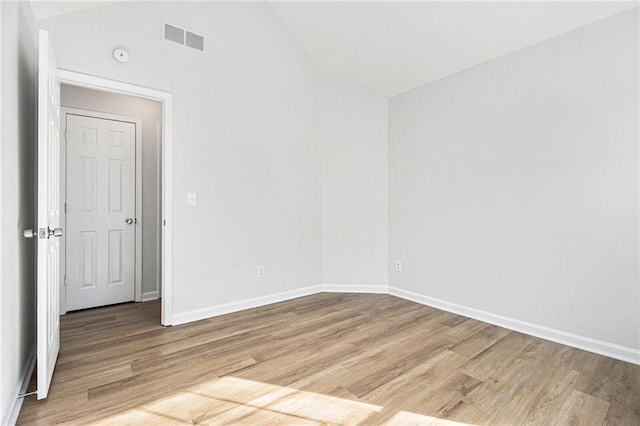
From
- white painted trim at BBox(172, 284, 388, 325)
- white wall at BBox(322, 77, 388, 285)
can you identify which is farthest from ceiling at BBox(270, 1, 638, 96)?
white painted trim at BBox(172, 284, 388, 325)

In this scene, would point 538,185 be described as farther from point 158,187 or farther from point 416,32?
point 158,187

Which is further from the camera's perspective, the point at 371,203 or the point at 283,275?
the point at 371,203

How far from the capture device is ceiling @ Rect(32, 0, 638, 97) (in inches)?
93.7

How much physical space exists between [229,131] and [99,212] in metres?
1.66

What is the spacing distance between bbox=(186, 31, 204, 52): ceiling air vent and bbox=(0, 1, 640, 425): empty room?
28 millimetres

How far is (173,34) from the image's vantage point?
9.25 ft

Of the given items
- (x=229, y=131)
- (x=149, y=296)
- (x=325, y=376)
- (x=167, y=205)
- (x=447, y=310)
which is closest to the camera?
(x=325, y=376)

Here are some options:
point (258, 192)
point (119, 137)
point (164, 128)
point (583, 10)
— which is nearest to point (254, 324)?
point (258, 192)

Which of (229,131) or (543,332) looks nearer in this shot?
(543,332)

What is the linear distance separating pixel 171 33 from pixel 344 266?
3010 mm

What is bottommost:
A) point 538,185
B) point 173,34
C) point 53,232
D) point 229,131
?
point 53,232

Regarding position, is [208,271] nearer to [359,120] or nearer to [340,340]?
[340,340]

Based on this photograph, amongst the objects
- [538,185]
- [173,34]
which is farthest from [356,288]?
[173,34]

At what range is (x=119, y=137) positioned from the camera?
3455mm
